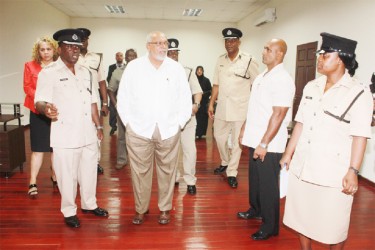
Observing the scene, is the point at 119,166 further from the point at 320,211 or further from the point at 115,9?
the point at 115,9

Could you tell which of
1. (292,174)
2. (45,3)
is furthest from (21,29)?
(292,174)

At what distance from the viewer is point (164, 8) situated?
1013 cm

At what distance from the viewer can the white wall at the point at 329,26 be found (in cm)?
461

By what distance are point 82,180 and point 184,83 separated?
50.7 inches

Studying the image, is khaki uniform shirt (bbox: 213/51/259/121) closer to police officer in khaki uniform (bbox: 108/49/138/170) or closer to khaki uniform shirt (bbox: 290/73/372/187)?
police officer in khaki uniform (bbox: 108/49/138/170)

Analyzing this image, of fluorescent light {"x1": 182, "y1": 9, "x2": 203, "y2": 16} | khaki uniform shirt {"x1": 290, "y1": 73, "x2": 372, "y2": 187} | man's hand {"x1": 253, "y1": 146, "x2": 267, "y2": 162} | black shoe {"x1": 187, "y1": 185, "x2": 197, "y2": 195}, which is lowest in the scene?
black shoe {"x1": 187, "y1": 185, "x2": 197, "y2": 195}

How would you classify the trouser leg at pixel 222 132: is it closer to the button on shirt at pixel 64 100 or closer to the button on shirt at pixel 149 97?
the button on shirt at pixel 149 97

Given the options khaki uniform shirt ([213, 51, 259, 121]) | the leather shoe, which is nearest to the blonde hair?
the leather shoe

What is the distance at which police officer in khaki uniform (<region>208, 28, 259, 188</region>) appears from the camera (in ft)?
13.2

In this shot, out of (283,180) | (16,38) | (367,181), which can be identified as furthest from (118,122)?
(16,38)

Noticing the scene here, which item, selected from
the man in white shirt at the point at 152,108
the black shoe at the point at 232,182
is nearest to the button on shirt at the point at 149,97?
the man in white shirt at the point at 152,108

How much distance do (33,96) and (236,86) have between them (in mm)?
2349

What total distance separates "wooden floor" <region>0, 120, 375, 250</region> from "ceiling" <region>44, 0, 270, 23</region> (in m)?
6.49

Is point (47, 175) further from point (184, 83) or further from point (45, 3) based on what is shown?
point (45, 3)
